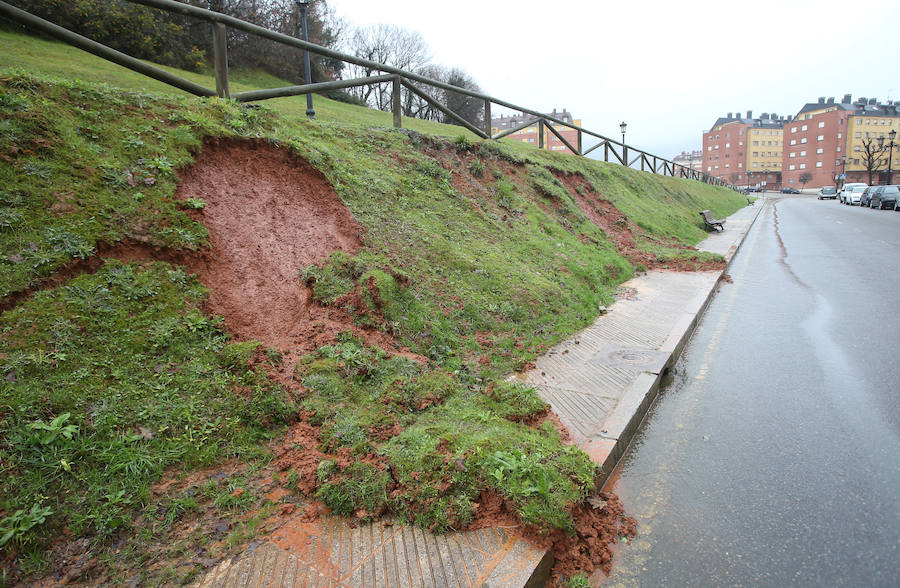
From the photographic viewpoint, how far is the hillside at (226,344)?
2701 mm

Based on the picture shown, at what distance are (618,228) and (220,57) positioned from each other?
1043 cm

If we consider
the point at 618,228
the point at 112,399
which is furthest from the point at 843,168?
the point at 112,399

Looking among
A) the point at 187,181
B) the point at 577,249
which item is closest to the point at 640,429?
the point at 187,181

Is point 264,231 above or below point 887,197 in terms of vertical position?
below

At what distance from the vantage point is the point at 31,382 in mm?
2918

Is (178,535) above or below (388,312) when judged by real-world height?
below

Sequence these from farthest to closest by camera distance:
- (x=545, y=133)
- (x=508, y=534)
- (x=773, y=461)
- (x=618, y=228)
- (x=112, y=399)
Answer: (x=545, y=133) < (x=618, y=228) < (x=773, y=461) < (x=112, y=399) < (x=508, y=534)

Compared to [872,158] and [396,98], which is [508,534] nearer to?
[396,98]

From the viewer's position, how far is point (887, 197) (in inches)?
1361

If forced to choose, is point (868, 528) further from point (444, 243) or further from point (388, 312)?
point (444, 243)

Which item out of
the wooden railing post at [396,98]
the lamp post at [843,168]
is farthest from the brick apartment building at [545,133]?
the lamp post at [843,168]

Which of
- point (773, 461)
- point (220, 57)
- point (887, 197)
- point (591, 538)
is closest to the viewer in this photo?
point (591, 538)

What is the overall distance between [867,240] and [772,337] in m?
13.8

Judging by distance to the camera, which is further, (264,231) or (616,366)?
(616,366)
